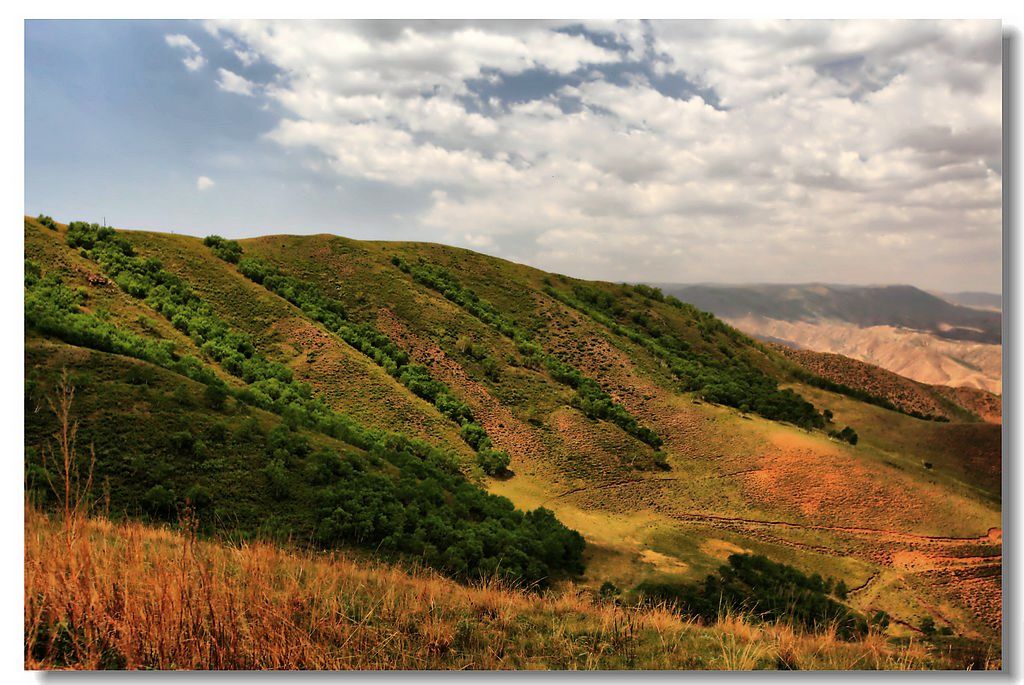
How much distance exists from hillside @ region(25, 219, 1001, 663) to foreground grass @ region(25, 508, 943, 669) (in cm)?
207

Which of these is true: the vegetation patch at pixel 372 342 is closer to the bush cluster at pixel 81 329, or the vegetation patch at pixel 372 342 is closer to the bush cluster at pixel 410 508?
the bush cluster at pixel 410 508

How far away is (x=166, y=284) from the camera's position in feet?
67.6

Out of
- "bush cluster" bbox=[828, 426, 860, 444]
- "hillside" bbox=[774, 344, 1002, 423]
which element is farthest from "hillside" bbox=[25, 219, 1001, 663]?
"hillside" bbox=[774, 344, 1002, 423]

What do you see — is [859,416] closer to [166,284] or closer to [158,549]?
[158,549]

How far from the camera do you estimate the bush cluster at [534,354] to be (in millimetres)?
18766

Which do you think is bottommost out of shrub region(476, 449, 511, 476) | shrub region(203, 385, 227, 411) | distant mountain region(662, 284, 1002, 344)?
shrub region(476, 449, 511, 476)

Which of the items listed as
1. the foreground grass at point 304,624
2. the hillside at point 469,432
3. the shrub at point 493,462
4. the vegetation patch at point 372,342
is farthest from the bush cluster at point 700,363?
the foreground grass at point 304,624

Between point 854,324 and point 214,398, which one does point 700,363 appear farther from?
point 854,324

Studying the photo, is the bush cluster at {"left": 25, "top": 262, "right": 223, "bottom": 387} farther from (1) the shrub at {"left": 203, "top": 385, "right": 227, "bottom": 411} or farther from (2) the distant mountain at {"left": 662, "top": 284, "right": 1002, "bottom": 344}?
(2) the distant mountain at {"left": 662, "top": 284, "right": 1002, "bottom": 344}

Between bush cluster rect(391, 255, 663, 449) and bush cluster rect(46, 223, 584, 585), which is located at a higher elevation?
bush cluster rect(391, 255, 663, 449)

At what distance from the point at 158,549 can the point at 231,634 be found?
1813 millimetres

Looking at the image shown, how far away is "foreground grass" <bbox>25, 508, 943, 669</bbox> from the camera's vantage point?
4.10 metres

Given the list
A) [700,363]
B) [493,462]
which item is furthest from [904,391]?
[493,462]

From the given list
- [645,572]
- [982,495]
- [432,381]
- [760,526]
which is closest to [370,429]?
[432,381]
